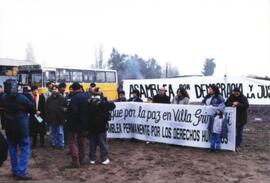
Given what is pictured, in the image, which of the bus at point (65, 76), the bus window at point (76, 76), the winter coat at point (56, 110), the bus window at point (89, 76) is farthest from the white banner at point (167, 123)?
the bus window at point (89, 76)

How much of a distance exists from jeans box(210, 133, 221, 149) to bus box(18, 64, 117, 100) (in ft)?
53.4

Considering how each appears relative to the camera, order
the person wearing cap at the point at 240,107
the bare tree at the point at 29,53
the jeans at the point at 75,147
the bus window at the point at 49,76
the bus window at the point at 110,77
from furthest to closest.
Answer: the bare tree at the point at 29,53 → the bus window at the point at 110,77 → the bus window at the point at 49,76 → the person wearing cap at the point at 240,107 → the jeans at the point at 75,147

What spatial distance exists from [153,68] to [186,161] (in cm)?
7771

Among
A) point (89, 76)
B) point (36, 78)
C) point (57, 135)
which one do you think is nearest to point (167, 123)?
point (57, 135)

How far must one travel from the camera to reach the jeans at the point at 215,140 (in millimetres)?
10772

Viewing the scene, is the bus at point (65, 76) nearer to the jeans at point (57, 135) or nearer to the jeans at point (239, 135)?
the jeans at point (57, 135)

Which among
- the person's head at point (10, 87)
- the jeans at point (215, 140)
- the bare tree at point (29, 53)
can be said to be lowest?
the jeans at point (215, 140)

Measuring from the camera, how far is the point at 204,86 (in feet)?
59.5

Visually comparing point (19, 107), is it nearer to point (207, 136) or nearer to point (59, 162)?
point (59, 162)

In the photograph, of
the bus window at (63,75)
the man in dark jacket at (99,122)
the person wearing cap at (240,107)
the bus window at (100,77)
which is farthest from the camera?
the bus window at (100,77)

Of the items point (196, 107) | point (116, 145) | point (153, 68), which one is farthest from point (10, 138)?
point (153, 68)

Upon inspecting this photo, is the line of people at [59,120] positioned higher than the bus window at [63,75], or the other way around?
the bus window at [63,75]

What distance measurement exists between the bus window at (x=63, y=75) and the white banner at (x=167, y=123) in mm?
16505

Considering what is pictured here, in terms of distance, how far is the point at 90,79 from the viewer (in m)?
32.4
